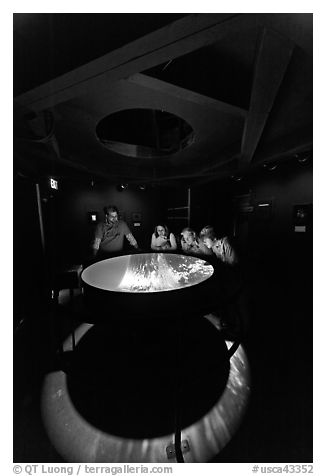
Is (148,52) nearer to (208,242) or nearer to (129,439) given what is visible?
(208,242)

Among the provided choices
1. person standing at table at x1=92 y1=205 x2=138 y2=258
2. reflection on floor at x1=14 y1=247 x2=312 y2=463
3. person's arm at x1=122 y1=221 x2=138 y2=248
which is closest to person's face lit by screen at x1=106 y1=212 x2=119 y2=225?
person standing at table at x1=92 y1=205 x2=138 y2=258

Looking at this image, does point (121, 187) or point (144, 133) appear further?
point (144, 133)

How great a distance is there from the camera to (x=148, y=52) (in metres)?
1.13

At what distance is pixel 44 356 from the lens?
2.09 meters

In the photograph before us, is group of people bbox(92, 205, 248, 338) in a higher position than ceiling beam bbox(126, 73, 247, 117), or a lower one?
lower

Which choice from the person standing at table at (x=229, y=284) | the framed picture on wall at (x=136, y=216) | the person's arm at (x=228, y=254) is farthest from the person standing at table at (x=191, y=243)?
the framed picture on wall at (x=136, y=216)

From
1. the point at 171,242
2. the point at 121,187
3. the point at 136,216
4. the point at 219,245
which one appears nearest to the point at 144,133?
the point at 121,187

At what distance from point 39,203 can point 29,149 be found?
82 cm

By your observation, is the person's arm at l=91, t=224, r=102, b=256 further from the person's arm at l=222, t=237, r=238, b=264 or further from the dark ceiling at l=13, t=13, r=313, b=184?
the person's arm at l=222, t=237, r=238, b=264

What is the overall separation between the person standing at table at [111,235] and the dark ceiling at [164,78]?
36.2 inches

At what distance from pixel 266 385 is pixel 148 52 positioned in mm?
3071

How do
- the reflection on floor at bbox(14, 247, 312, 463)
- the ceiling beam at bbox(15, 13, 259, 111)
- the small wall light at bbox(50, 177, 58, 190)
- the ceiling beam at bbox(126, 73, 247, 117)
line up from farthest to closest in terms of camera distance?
the small wall light at bbox(50, 177, 58, 190)
the ceiling beam at bbox(126, 73, 247, 117)
the reflection on floor at bbox(14, 247, 312, 463)
the ceiling beam at bbox(15, 13, 259, 111)

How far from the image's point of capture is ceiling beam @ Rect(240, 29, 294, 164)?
1.12m

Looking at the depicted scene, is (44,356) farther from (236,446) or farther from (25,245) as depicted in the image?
(236,446)
